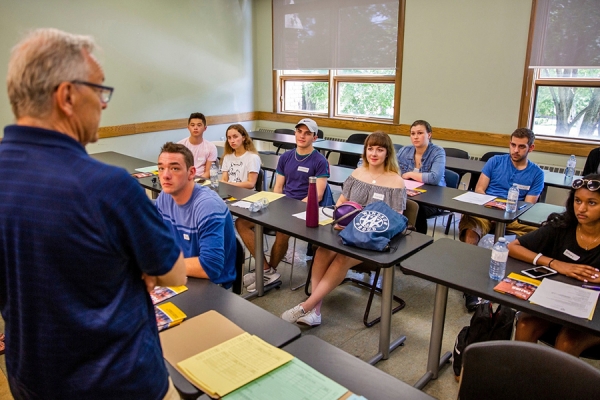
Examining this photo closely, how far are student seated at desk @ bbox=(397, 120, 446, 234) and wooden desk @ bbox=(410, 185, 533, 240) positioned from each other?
23cm

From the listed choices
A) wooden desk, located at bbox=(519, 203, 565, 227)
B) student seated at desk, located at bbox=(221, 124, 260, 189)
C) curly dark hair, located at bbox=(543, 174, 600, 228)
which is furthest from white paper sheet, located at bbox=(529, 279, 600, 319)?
student seated at desk, located at bbox=(221, 124, 260, 189)

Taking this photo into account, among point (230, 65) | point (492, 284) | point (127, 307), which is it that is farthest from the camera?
point (230, 65)

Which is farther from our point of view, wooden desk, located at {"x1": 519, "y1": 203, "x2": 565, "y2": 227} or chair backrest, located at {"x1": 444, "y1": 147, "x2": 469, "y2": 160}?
chair backrest, located at {"x1": 444, "y1": 147, "x2": 469, "y2": 160}

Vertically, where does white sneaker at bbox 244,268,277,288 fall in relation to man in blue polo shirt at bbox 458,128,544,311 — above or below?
below

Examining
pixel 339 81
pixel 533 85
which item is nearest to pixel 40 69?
pixel 533 85

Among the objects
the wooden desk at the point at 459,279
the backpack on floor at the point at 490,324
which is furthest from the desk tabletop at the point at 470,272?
the backpack on floor at the point at 490,324

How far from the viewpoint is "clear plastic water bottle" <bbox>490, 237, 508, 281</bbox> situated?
198 cm

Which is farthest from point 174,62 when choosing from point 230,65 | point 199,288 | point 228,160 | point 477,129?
point 199,288

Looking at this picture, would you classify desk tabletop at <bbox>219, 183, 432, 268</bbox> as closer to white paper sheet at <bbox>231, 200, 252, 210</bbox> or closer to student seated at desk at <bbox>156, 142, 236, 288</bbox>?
white paper sheet at <bbox>231, 200, 252, 210</bbox>

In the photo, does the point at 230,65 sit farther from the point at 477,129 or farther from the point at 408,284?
the point at 408,284

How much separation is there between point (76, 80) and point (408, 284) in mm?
3095

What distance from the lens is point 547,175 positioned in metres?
4.18

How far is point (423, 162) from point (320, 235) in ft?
6.15

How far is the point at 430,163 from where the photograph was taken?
156 inches
